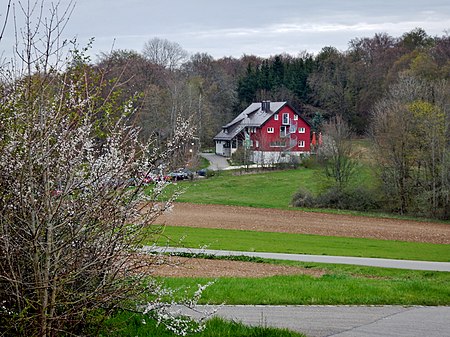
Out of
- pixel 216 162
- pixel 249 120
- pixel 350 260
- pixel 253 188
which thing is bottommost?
pixel 350 260

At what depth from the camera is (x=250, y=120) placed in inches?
3196

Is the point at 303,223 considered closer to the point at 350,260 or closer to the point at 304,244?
the point at 304,244

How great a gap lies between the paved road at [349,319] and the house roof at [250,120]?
219ft

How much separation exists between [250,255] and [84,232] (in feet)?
55.3

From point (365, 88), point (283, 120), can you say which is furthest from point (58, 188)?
point (365, 88)

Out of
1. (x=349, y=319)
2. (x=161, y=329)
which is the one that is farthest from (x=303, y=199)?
(x=161, y=329)

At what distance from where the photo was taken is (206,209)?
4416cm

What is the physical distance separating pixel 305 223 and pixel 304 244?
32.5ft

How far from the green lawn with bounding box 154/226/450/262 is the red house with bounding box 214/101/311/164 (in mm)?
40846

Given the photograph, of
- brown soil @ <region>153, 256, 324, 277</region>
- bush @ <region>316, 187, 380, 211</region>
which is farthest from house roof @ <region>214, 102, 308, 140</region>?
brown soil @ <region>153, 256, 324, 277</region>

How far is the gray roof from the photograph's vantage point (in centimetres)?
7919

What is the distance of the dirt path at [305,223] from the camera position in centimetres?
3384

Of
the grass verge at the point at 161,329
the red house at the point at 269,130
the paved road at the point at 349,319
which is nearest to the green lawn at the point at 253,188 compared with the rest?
the red house at the point at 269,130

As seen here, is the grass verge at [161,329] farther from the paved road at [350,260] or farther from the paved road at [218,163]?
the paved road at [218,163]
